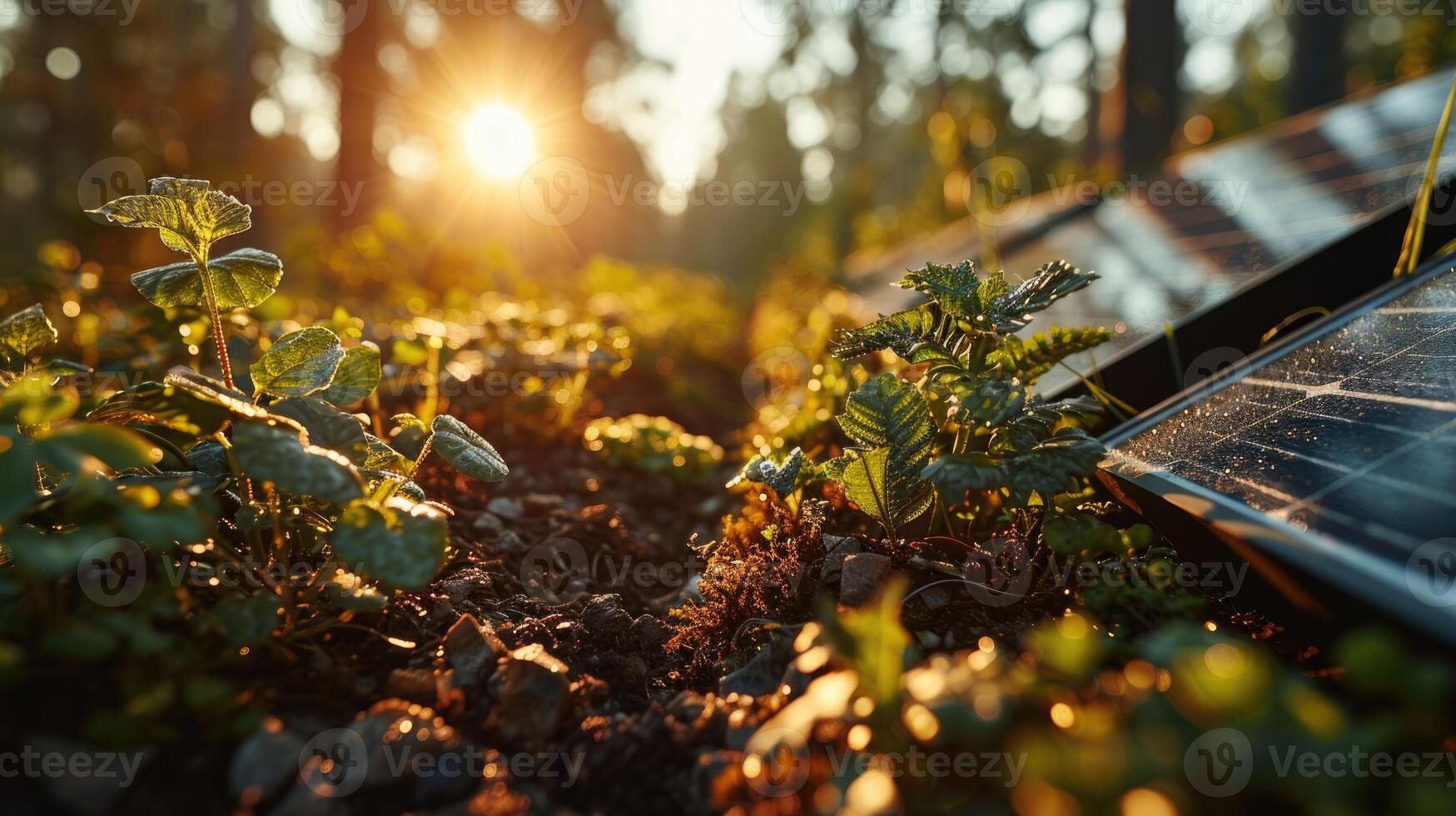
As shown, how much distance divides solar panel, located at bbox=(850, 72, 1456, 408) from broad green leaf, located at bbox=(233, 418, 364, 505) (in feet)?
6.70

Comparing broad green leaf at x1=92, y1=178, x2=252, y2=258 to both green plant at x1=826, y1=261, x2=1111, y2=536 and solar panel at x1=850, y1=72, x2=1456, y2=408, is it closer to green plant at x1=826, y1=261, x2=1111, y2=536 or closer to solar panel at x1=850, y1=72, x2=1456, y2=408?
green plant at x1=826, y1=261, x2=1111, y2=536

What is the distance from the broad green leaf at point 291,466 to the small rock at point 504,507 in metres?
1.25

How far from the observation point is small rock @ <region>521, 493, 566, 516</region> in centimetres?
266

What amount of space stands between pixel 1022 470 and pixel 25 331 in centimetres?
231

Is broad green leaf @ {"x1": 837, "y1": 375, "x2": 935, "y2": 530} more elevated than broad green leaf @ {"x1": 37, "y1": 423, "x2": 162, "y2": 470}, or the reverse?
broad green leaf @ {"x1": 37, "y1": 423, "x2": 162, "y2": 470}

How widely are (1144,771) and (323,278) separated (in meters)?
6.47

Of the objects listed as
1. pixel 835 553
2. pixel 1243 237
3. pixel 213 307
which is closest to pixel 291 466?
pixel 213 307

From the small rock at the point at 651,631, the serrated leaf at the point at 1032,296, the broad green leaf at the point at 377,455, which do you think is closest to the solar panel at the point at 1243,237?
the serrated leaf at the point at 1032,296

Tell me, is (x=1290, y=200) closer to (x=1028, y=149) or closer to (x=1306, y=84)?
(x=1306, y=84)

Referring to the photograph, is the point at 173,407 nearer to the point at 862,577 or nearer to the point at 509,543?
the point at 509,543

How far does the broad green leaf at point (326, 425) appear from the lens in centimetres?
154

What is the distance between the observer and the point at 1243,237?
301 cm

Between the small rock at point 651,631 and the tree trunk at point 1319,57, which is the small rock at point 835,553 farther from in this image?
the tree trunk at point 1319,57

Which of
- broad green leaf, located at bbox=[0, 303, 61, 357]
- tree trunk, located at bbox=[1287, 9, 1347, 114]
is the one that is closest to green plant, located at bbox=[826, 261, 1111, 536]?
broad green leaf, located at bbox=[0, 303, 61, 357]
